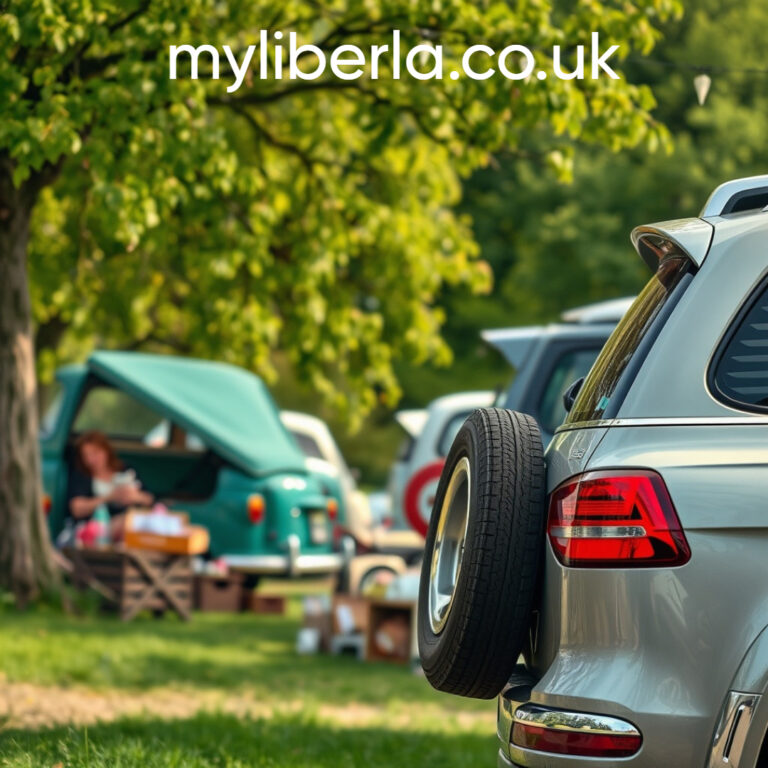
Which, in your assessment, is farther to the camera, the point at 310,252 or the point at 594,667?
the point at 310,252

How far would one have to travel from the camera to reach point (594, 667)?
3350mm

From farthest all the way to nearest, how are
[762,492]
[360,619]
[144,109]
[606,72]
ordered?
[360,619]
[606,72]
[144,109]
[762,492]

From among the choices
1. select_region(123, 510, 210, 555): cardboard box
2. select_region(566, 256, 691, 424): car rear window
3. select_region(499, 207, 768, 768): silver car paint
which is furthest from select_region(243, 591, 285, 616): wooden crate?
select_region(499, 207, 768, 768): silver car paint

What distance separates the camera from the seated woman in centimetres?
1389

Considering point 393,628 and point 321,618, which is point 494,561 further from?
point 321,618

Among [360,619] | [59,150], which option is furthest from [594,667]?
[360,619]

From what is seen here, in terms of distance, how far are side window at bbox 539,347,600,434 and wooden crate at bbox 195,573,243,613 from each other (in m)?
6.55

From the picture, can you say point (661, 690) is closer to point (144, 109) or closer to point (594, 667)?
point (594, 667)

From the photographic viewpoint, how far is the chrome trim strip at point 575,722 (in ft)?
10.7

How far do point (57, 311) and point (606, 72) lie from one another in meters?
9.71

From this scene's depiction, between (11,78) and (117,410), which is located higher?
(11,78)

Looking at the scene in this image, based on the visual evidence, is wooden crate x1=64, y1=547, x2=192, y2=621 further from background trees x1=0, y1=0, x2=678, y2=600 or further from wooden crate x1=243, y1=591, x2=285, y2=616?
wooden crate x1=243, y1=591, x2=285, y2=616

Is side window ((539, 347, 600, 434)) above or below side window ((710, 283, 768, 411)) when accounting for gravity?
below

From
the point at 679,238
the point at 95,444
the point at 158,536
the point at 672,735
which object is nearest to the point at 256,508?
the point at 95,444
